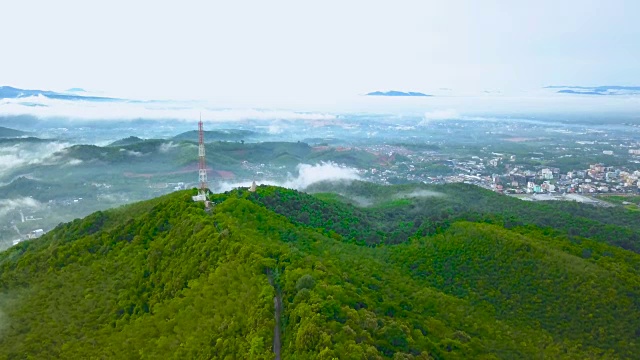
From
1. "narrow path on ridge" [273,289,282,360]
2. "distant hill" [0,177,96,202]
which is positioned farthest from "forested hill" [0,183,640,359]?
"distant hill" [0,177,96,202]

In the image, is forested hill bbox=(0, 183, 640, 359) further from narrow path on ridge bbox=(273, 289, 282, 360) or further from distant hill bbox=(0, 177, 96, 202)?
distant hill bbox=(0, 177, 96, 202)

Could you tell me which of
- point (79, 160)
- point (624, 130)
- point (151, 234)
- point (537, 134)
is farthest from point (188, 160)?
point (624, 130)

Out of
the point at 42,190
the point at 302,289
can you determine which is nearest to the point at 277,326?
the point at 302,289

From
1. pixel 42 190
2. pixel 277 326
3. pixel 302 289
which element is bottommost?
pixel 42 190

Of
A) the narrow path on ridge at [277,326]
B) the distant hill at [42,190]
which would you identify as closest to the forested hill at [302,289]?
the narrow path on ridge at [277,326]

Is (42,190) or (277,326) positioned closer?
(277,326)

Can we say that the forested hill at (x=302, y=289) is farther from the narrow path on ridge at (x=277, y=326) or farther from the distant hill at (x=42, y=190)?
the distant hill at (x=42, y=190)

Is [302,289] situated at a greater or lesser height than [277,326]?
greater

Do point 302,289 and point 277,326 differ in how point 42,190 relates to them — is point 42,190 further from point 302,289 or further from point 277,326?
point 277,326

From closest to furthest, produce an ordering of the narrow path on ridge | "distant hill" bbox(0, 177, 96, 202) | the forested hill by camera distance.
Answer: the narrow path on ridge → the forested hill → "distant hill" bbox(0, 177, 96, 202)
